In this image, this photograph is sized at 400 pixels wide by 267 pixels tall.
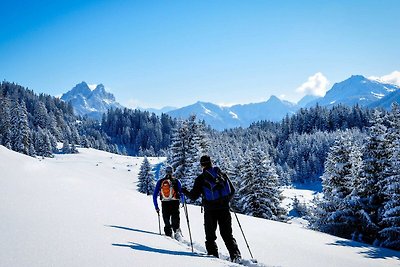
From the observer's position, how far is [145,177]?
52.6 meters

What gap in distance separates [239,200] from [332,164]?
986cm

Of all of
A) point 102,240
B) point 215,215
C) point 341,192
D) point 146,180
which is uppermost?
point 215,215

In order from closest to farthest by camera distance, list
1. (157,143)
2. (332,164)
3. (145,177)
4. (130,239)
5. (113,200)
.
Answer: (130,239), (113,200), (332,164), (145,177), (157,143)

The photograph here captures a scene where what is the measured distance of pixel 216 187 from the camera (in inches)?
274

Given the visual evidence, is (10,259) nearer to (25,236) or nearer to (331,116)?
(25,236)

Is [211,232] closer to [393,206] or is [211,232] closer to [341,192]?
[393,206]

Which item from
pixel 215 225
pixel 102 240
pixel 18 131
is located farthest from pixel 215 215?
pixel 18 131

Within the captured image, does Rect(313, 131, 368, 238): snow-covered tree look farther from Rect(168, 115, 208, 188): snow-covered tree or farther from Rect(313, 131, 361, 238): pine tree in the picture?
Rect(168, 115, 208, 188): snow-covered tree

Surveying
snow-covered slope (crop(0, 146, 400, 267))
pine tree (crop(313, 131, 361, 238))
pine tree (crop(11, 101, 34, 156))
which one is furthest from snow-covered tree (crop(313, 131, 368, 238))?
pine tree (crop(11, 101, 34, 156))

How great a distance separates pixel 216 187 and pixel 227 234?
3.46 ft

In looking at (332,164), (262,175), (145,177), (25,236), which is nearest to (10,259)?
(25,236)

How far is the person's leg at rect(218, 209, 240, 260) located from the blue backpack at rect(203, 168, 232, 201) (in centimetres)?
38

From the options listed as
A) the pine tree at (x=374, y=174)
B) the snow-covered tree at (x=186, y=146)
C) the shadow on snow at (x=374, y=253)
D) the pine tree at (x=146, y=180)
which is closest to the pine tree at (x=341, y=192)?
the pine tree at (x=374, y=174)

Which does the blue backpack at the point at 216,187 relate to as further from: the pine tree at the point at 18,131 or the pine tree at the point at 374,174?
the pine tree at the point at 18,131
